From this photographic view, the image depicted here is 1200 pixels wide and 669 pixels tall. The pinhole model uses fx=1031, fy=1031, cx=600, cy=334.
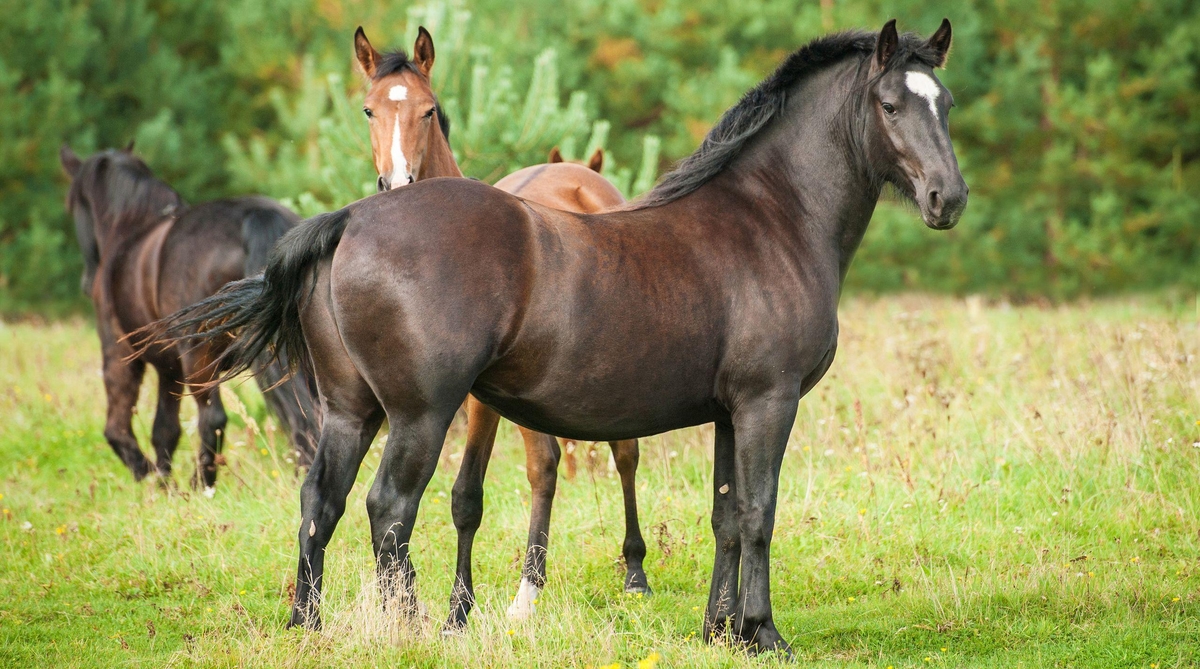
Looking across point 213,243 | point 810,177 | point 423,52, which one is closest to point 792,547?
point 810,177

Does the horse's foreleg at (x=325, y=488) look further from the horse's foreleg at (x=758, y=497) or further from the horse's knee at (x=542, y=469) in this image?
the horse's foreleg at (x=758, y=497)

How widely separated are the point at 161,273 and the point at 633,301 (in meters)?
5.14

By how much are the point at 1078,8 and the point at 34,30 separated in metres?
19.7

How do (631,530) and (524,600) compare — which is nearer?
(524,600)

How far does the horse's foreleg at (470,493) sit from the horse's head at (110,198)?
187 inches

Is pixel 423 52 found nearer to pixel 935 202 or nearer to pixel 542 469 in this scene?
pixel 542 469

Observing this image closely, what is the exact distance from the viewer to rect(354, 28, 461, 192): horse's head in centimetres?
534

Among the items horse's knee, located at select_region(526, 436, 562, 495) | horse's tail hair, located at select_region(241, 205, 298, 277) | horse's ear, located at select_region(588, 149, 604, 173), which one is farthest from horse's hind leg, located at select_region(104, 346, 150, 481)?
horse's knee, located at select_region(526, 436, 562, 495)

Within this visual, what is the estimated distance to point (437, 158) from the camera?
18.5ft

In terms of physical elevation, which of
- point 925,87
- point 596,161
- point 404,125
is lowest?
point 925,87

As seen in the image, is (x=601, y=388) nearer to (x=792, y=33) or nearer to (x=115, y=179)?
(x=115, y=179)

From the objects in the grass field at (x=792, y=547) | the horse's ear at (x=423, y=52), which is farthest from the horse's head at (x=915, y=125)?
the horse's ear at (x=423, y=52)

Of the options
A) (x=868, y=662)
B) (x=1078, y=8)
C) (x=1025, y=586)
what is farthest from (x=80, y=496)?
(x=1078, y=8)

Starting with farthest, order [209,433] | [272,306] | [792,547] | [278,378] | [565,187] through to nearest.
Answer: [209,433]
[278,378]
[565,187]
[792,547]
[272,306]
